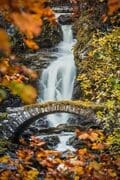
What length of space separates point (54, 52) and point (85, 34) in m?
5.05

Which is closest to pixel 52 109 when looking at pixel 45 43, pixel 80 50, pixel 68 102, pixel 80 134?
pixel 68 102

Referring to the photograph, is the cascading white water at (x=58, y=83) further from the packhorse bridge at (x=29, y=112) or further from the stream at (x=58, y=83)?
the packhorse bridge at (x=29, y=112)

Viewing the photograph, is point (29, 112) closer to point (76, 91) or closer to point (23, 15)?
point (76, 91)

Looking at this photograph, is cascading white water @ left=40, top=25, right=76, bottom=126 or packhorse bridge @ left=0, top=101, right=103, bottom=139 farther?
cascading white water @ left=40, top=25, right=76, bottom=126

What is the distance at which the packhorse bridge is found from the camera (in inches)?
545

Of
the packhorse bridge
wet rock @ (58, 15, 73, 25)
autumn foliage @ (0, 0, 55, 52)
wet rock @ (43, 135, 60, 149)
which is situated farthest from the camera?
wet rock @ (58, 15, 73, 25)

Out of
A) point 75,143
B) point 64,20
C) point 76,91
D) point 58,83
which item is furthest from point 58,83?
point 64,20

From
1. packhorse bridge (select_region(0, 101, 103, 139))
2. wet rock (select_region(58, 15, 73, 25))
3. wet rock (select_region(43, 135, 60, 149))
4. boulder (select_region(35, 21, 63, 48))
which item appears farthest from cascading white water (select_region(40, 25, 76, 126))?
wet rock (select_region(58, 15, 73, 25))

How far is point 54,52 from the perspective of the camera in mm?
23516

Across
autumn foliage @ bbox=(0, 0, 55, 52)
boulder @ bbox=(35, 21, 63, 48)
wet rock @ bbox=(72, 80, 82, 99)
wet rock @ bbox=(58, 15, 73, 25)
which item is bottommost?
wet rock @ bbox=(72, 80, 82, 99)

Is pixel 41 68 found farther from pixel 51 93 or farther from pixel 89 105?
pixel 89 105

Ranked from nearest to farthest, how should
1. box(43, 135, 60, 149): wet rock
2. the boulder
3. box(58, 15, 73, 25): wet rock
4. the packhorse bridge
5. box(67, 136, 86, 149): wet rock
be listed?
the packhorse bridge, box(67, 136, 86, 149): wet rock, box(43, 135, 60, 149): wet rock, the boulder, box(58, 15, 73, 25): wet rock

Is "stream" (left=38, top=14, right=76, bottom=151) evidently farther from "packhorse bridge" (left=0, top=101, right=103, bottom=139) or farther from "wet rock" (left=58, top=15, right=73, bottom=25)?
"wet rock" (left=58, top=15, right=73, bottom=25)

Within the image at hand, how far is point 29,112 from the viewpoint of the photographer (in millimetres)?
14219
